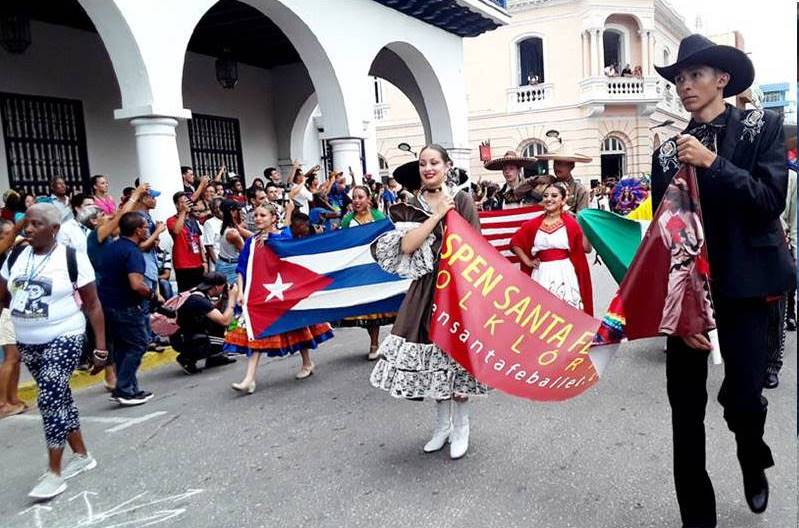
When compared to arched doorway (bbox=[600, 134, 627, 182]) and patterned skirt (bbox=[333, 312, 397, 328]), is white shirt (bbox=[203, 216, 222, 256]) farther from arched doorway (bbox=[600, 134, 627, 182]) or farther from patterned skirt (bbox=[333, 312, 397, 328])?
arched doorway (bbox=[600, 134, 627, 182])

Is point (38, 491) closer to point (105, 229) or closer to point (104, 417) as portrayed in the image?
point (104, 417)

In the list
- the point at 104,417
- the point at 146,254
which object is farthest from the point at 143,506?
the point at 146,254

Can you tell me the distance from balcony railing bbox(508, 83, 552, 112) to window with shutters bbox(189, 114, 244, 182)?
57.2 feet

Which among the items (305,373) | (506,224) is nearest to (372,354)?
(305,373)

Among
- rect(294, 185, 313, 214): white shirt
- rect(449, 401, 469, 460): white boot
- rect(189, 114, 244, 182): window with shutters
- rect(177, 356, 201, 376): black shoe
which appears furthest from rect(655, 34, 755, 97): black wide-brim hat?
rect(189, 114, 244, 182): window with shutters

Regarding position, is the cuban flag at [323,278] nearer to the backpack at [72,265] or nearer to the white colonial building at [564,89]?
the backpack at [72,265]

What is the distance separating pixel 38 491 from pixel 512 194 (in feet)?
16.7

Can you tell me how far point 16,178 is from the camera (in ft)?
35.5

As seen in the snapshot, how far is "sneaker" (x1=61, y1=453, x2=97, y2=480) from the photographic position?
414 centimetres

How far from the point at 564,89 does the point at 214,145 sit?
1917 cm

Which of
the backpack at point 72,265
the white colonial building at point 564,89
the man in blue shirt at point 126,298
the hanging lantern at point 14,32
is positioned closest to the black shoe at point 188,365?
the man in blue shirt at point 126,298

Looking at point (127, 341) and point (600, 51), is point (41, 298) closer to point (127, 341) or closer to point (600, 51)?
point (127, 341)

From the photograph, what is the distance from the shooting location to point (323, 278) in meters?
6.16

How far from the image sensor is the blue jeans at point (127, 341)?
570cm
